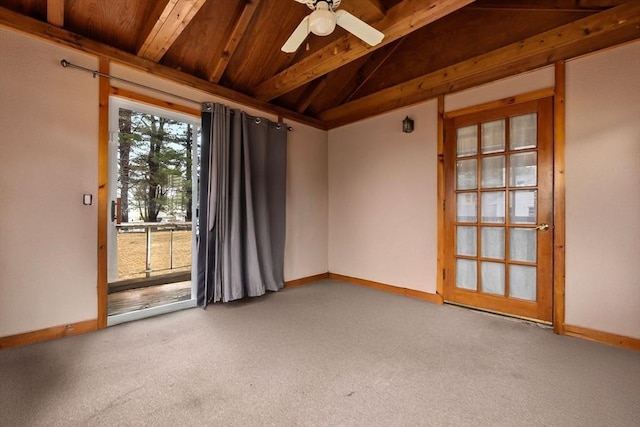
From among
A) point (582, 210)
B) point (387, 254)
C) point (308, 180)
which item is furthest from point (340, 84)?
point (582, 210)

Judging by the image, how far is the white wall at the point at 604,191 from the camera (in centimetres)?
222

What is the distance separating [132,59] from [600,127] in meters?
4.22

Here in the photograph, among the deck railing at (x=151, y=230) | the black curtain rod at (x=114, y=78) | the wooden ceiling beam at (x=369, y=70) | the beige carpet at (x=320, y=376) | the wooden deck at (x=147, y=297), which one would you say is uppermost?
the wooden ceiling beam at (x=369, y=70)

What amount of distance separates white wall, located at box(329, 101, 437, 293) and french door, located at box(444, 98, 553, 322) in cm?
24

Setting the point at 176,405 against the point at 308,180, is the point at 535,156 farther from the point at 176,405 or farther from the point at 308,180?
the point at 176,405

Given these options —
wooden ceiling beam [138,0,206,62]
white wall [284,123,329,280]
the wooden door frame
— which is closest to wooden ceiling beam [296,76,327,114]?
white wall [284,123,329,280]

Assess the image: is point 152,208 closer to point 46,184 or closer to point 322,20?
point 46,184

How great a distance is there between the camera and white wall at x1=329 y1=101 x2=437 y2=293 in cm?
340

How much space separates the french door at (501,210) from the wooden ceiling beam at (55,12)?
3726mm

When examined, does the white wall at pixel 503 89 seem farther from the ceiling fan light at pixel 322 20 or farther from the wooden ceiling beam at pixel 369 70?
the ceiling fan light at pixel 322 20

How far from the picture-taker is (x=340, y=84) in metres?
3.97

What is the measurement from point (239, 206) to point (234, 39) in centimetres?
173

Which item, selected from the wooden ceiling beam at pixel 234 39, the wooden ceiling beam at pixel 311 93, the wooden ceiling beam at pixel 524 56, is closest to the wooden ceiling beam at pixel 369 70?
the wooden ceiling beam at pixel 524 56

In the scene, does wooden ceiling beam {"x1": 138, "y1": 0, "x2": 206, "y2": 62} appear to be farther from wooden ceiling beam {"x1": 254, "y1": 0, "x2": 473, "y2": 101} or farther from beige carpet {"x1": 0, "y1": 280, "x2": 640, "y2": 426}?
beige carpet {"x1": 0, "y1": 280, "x2": 640, "y2": 426}
